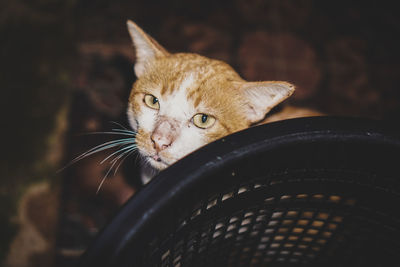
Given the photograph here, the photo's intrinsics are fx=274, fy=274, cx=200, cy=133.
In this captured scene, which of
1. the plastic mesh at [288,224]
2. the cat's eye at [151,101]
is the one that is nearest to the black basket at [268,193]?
the plastic mesh at [288,224]

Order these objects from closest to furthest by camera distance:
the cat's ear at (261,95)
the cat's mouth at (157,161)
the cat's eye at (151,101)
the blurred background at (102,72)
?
the cat's ear at (261,95) → the cat's mouth at (157,161) → the cat's eye at (151,101) → the blurred background at (102,72)

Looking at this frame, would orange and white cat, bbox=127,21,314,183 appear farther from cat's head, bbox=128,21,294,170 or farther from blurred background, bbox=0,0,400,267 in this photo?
blurred background, bbox=0,0,400,267

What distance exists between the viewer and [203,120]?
0.97 m

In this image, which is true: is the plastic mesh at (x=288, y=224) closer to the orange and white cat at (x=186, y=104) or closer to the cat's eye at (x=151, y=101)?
the orange and white cat at (x=186, y=104)

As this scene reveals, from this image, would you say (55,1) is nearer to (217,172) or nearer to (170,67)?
(170,67)

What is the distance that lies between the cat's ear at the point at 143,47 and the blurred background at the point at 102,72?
37 centimetres

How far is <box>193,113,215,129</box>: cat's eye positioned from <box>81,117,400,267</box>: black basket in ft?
1.34

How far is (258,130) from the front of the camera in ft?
1.56

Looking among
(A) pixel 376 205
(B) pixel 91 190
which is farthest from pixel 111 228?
(B) pixel 91 190

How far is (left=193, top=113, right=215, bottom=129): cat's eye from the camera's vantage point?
3.14ft

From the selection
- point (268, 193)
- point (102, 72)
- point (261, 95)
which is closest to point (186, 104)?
point (261, 95)

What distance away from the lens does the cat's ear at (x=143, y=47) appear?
104 centimetres

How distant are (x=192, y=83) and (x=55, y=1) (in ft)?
5.64

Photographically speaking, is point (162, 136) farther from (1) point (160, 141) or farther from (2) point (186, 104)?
(2) point (186, 104)
